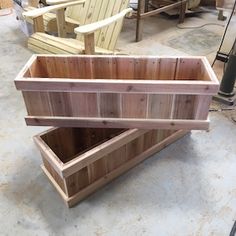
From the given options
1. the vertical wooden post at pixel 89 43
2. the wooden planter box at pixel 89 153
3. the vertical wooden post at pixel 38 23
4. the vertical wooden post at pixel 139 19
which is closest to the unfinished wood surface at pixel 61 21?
the vertical wooden post at pixel 38 23

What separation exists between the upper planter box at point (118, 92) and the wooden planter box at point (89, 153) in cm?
11

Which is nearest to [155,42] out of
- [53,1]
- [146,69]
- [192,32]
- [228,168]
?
[192,32]

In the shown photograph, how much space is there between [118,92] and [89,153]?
1.14ft

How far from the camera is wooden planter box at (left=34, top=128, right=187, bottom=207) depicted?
131 cm

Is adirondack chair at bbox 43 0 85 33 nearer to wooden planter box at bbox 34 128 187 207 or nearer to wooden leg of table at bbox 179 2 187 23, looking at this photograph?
wooden planter box at bbox 34 128 187 207

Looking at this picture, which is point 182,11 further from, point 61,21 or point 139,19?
point 61,21

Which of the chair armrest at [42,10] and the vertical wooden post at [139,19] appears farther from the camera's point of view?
the vertical wooden post at [139,19]

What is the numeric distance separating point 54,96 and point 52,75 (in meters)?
0.36

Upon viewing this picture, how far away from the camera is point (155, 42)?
3.46m

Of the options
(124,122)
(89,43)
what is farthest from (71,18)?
(124,122)

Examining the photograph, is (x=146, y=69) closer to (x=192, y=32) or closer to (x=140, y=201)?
(x=140, y=201)

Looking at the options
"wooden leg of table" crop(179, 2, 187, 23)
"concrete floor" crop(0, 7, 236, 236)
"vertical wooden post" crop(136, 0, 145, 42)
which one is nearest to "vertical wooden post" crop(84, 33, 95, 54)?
"concrete floor" crop(0, 7, 236, 236)

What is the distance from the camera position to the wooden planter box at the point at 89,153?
4.28 ft

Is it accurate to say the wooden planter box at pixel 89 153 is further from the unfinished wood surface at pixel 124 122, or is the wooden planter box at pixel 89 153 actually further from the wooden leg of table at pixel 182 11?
the wooden leg of table at pixel 182 11
